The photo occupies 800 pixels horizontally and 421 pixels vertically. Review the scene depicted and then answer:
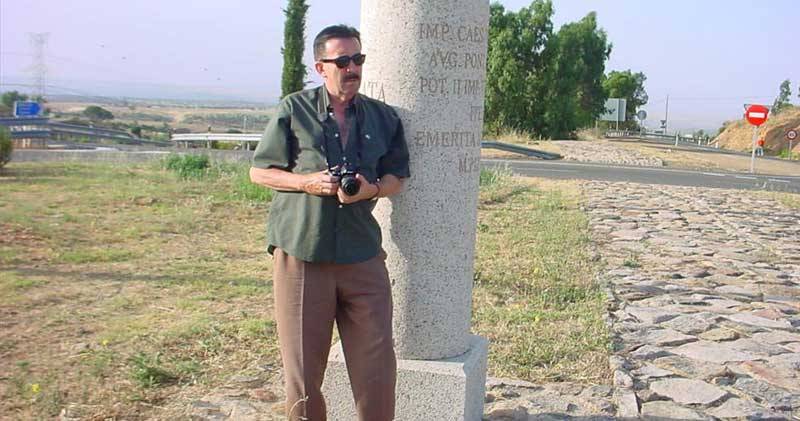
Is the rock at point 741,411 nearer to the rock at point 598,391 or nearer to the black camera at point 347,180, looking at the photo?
the rock at point 598,391

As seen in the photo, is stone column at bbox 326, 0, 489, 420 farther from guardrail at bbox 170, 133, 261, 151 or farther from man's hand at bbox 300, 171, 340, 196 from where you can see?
guardrail at bbox 170, 133, 261, 151

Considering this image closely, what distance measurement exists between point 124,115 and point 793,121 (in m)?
48.5

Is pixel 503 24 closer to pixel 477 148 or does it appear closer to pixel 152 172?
pixel 152 172

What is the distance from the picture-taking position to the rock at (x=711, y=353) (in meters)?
5.12

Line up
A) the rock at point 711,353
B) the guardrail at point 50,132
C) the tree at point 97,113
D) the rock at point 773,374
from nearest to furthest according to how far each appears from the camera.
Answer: the rock at point 773,374
the rock at point 711,353
the guardrail at point 50,132
the tree at point 97,113

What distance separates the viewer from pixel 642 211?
1205 cm

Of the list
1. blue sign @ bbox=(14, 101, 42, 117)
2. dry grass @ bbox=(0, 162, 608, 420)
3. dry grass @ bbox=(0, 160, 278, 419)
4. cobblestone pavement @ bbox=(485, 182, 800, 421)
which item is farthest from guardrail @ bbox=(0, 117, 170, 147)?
cobblestone pavement @ bbox=(485, 182, 800, 421)

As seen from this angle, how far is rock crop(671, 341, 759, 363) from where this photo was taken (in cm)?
512

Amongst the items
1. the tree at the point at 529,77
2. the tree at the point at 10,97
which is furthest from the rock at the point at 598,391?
the tree at the point at 10,97

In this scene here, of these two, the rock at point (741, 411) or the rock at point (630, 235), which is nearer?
the rock at point (741, 411)

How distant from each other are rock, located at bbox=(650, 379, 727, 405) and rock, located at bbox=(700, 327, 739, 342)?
94 cm

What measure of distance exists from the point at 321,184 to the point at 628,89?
69.7m

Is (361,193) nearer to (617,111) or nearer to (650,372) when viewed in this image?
(650,372)

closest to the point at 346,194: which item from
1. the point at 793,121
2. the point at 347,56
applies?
the point at 347,56
